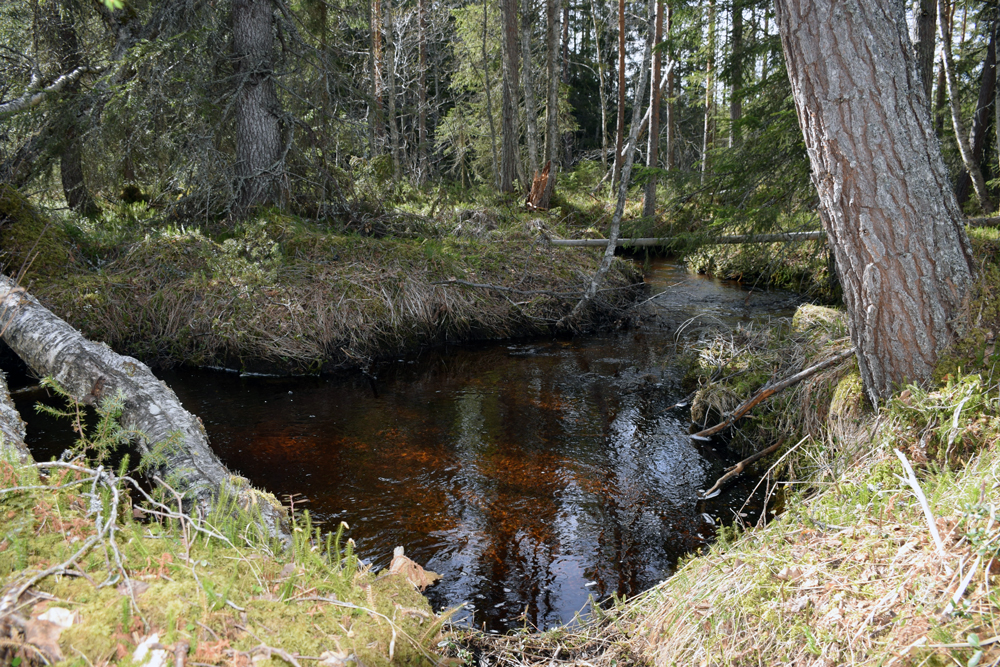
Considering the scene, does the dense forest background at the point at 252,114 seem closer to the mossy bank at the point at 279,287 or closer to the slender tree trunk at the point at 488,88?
the mossy bank at the point at 279,287

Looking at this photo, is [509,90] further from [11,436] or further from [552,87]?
[11,436]

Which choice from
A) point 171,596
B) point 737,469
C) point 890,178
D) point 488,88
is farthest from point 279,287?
point 488,88

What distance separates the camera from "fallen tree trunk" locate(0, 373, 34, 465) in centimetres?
251

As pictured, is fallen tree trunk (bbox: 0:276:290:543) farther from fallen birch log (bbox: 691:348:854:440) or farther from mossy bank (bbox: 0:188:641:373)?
fallen birch log (bbox: 691:348:854:440)

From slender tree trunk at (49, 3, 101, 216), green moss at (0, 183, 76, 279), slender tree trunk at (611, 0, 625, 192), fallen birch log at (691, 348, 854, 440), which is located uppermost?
slender tree trunk at (611, 0, 625, 192)

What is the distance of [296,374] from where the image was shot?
7789mm

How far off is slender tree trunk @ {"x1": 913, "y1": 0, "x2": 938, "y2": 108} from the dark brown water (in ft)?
18.4

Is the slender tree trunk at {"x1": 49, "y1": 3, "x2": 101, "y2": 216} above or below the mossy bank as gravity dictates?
above

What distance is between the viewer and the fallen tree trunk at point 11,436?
251 cm

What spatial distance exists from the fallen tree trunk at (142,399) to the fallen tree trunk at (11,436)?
0.31 meters

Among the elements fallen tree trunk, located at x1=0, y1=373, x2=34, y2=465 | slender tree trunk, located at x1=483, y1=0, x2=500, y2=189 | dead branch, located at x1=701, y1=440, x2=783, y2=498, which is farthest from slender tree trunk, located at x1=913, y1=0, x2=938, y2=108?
slender tree trunk, located at x1=483, y1=0, x2=500, y2=189

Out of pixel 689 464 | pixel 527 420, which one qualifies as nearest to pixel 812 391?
pixel 689 464

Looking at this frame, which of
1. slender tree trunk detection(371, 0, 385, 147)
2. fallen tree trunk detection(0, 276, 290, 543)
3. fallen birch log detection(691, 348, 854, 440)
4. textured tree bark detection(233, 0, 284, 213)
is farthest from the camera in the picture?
slender tree trunk detection(371, 0, 385, 147)

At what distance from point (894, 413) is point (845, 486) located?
65 cm
